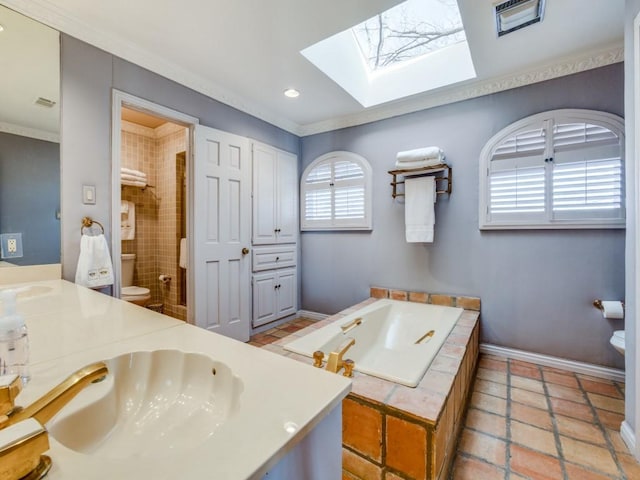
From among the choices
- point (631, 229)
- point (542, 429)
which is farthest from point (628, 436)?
point (631, 229)

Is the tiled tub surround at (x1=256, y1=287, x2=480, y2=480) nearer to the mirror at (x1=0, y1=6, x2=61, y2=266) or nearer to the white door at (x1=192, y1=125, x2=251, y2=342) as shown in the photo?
the white door at (x1=192, y1=125, x2=251, y2=342)

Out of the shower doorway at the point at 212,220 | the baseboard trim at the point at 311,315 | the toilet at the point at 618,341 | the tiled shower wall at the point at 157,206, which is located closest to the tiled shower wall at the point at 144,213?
the tiled shower wall at the point at 157,206

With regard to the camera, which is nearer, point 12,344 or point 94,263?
point 12,344

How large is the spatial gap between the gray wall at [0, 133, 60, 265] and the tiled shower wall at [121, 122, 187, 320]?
1.85 metres

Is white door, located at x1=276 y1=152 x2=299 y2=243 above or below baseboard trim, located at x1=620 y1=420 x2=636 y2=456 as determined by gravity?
above

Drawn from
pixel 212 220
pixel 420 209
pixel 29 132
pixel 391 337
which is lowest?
pixel 391 337

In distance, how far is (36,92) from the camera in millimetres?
1714

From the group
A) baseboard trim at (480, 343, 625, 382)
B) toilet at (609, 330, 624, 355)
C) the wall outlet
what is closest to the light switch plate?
the wall outlet

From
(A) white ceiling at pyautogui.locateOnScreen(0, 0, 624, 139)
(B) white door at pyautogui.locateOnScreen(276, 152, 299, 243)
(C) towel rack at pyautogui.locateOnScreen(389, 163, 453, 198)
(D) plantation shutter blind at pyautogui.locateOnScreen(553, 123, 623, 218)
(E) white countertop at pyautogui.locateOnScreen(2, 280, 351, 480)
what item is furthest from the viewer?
(B) white door at pyautogui.locateOnScreen(276, 152, 299, 243)

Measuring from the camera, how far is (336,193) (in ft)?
11.1

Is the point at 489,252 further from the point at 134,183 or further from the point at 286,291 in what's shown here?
the point at 134,183

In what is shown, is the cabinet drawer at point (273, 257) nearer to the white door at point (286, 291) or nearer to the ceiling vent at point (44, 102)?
the white door at point (286, 291)

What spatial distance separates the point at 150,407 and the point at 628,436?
2209 millimetres

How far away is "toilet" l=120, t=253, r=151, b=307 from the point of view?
3.16 metres
